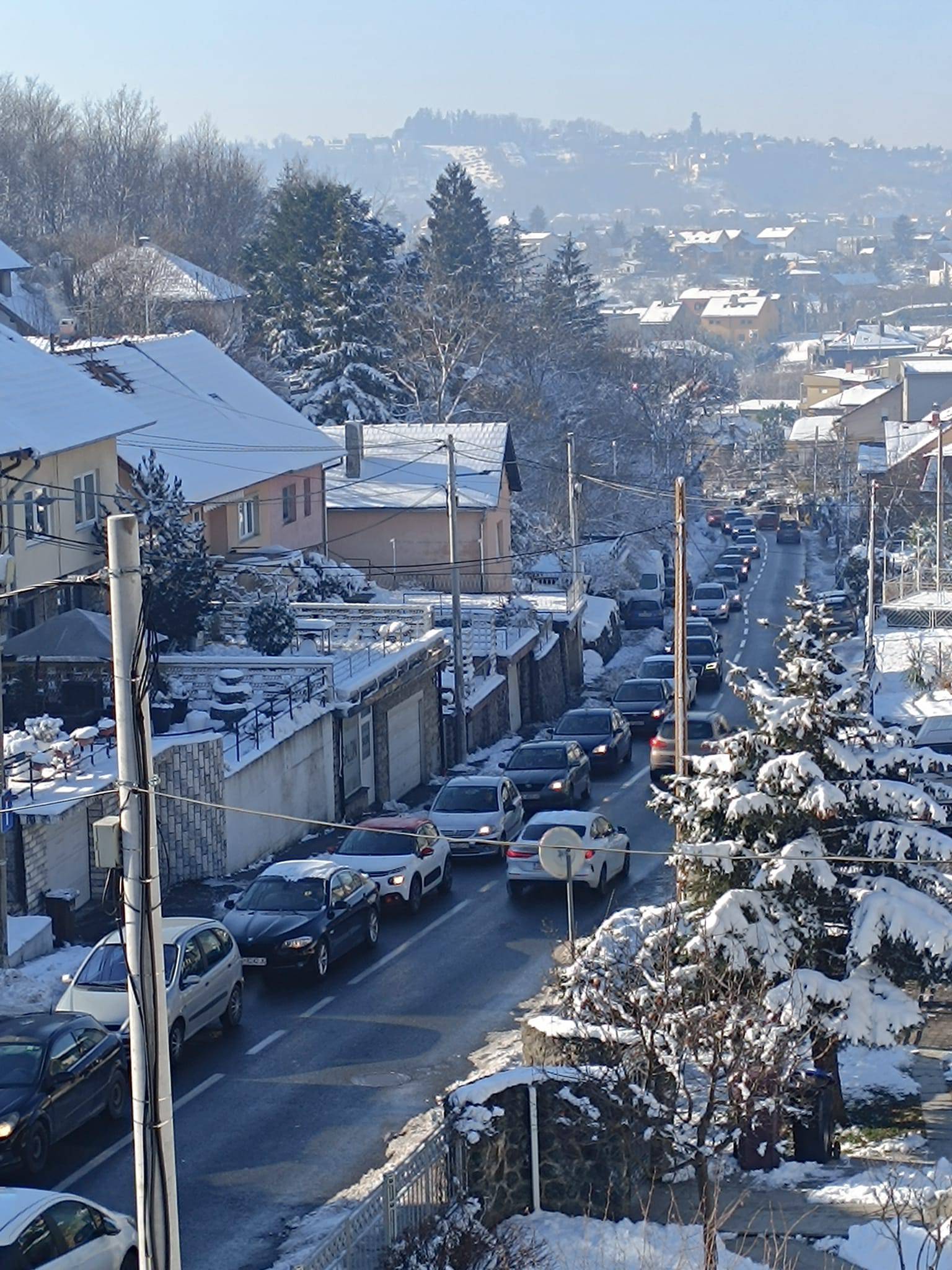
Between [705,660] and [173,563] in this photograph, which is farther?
[705,660]

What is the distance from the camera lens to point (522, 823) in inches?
1262

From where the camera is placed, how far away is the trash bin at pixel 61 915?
2319cm

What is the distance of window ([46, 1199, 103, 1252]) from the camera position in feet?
40.0

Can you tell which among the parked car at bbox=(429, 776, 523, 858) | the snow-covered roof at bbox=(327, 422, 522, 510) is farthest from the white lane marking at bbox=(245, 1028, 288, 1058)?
the snow-covered roof at bbox=(327, 422, 522, 510)

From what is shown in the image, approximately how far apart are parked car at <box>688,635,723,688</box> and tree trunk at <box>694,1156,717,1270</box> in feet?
117

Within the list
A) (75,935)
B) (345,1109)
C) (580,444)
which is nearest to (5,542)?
(75,935)

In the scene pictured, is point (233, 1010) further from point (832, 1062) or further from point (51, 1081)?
point (832, 1062)

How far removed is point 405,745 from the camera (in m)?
36.9

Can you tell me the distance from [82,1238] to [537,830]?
15223mm

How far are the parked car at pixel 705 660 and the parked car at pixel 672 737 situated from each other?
1063cm

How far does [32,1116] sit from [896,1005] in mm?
7608

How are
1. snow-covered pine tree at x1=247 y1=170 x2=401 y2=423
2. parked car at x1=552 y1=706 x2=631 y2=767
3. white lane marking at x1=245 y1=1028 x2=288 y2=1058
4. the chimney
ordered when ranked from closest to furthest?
white lane marking at x1=245 y1=1028 x2=288 y2=1058, parked car at x1=552 y1=706 x2=631 y2=767, the chimney, snow-covered pine tree at x1=247 y1=170 x2=401 y2=423

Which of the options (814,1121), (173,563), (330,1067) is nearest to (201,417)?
(173,563)

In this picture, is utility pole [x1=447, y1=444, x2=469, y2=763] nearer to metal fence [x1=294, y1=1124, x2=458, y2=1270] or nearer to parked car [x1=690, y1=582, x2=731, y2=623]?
metal fence [x1=294, y1=1124, x2=458, y2=1270]
